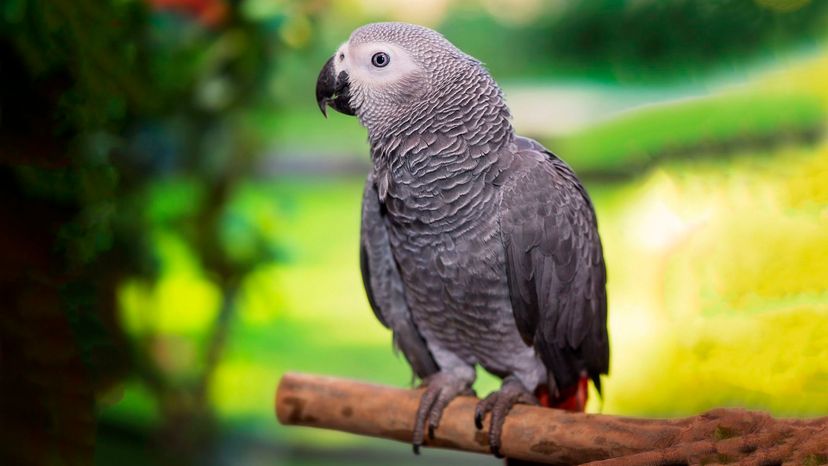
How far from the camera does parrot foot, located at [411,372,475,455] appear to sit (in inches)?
51.9

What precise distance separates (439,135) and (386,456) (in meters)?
1.38

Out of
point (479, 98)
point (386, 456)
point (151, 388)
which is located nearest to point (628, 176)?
point (479, 98)

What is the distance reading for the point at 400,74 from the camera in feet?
3.77

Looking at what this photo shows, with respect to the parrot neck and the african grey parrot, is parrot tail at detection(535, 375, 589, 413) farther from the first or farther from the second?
the parrot neck

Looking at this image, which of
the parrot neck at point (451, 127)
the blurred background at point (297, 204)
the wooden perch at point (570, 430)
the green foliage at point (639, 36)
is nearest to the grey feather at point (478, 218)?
the parrot neck at point (451, 127)

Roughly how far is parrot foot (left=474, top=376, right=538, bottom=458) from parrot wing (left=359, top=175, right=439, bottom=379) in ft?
0.63

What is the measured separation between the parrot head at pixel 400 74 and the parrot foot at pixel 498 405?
53cm

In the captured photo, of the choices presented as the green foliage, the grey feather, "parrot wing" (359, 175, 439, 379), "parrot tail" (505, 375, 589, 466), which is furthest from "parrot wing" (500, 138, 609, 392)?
the green foliage

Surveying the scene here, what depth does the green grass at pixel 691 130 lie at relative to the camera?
1783 millimetres

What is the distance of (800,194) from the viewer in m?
1.75

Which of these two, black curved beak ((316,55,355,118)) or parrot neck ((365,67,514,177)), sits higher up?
black curved beak ((316,55,355,118))

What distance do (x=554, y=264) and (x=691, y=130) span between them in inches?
34.0

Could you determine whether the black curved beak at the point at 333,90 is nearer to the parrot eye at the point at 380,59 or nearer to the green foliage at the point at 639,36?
the parrot eye at the point at 380,59

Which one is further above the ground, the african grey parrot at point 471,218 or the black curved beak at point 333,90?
the black curved beak at point 333,90
